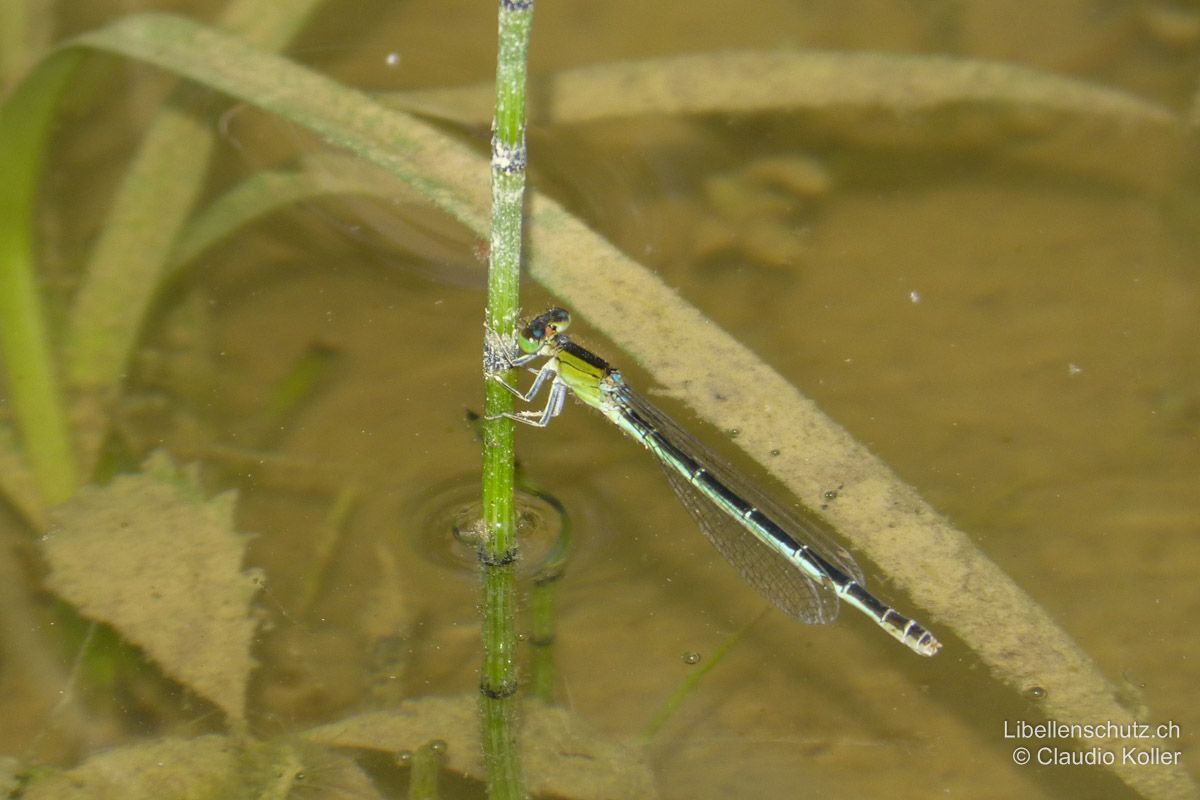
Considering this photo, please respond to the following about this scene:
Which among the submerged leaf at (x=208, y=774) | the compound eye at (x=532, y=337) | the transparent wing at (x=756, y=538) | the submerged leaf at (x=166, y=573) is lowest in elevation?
the submerged leaf at (x=208, y=774)

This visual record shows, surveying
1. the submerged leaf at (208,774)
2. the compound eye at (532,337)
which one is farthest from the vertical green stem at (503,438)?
the compound eye at (532,337)

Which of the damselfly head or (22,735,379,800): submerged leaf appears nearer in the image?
(22,735,379,800): submerged leaf

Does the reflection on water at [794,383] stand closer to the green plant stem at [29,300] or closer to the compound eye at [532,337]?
the green plant stem at [29,300]

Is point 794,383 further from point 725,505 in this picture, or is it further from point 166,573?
point 166,573

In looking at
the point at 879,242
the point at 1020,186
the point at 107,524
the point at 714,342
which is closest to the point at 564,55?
the point at 879,242

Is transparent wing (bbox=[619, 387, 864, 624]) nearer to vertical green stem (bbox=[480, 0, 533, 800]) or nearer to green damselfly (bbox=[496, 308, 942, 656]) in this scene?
green damselfly (bbox=[496, 308, 942, 656])

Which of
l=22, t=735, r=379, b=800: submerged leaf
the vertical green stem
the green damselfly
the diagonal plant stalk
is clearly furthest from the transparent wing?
the diagonal plant stalk
